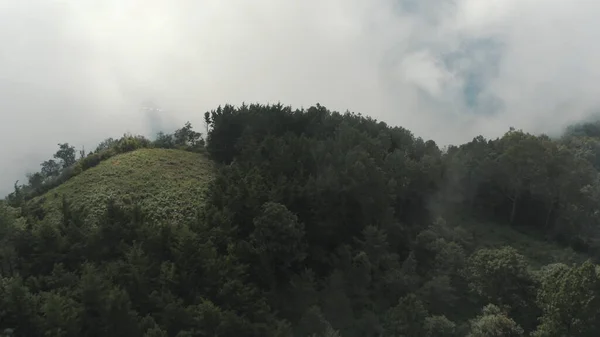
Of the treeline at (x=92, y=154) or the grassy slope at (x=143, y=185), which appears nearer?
the grassy slope at (x=143, y=185)

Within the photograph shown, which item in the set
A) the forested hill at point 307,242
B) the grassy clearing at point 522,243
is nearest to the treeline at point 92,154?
the forested hill at point 307,242

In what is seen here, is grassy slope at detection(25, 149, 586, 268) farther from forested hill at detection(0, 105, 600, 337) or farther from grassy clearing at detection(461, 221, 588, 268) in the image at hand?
forested hill at detection(0, 105, 600, 337)

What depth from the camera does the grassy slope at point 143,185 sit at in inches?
2704

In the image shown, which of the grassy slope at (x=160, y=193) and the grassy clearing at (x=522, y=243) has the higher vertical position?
the grassy slope at (x=160, y=193)

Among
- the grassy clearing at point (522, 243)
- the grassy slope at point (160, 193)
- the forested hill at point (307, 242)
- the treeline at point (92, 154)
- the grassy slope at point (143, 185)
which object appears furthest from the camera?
the treeline at point (92, 154)

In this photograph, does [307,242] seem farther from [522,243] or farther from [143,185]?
[522,243]

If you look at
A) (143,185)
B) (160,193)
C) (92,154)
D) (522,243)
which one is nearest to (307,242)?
(160,193)

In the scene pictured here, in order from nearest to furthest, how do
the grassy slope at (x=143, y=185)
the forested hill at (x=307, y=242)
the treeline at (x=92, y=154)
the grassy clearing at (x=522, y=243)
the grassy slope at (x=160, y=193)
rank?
1. the forested hill at (x=307, y=242)
2. the grassy clearing at (x=522, y=243)
3. the grassy slope at (x=160, y=193)
4. the grassy slope at (x=143, y=185)
5. the treeline at (x=92, y=154)

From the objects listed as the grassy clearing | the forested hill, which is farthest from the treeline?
the grassy clearing

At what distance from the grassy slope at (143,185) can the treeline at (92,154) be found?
3.18 m

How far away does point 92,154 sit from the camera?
89.5 meters

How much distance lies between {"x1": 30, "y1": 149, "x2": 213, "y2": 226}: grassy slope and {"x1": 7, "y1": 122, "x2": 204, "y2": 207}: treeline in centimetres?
318

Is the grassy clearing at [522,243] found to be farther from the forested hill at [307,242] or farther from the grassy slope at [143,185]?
the grassy slope at [143,185]

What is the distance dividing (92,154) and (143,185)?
68.0 feet
